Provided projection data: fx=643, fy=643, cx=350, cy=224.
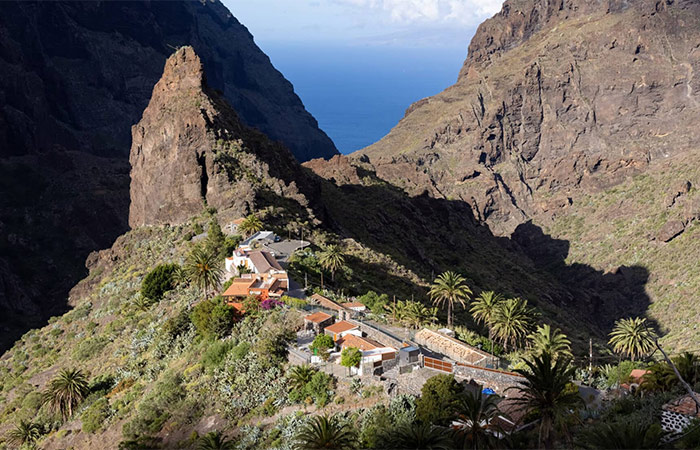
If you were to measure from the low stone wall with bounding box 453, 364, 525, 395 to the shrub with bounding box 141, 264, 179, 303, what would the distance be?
38.7m

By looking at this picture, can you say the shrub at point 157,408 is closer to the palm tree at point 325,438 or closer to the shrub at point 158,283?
the palm tree at point 325,438

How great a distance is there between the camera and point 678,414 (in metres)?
34.9

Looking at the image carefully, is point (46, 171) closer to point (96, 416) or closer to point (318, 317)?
point (96, 416)

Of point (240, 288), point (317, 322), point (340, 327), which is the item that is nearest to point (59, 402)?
point (240, 288)

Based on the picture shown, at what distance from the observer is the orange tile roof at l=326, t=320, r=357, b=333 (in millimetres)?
50312

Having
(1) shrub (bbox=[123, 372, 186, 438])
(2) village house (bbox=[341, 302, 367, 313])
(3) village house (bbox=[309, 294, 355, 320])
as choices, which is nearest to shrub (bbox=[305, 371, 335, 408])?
(1) shrub (bbox=[123, 372, 186, 438])

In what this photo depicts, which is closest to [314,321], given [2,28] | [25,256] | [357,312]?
[357,312]

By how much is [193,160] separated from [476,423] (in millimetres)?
69310

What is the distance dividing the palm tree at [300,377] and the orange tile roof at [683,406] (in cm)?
2193

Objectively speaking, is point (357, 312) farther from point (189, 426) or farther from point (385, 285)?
point (385, 285)

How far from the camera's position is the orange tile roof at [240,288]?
58.0 metres

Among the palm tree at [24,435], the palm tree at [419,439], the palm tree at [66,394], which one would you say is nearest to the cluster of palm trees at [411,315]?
the palm tree at [419,439]

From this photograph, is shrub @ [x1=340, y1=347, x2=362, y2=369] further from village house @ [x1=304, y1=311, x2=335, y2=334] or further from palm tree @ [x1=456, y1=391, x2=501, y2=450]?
palm tree @ [x1=456, y1=391, x2=501, y2=450]

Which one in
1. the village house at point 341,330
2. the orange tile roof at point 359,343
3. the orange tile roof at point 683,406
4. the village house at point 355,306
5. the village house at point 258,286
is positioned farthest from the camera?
the village house at point 355,306
